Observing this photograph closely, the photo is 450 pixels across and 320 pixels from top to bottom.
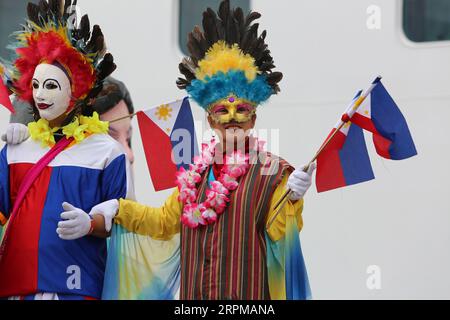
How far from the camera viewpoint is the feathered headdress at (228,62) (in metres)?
4.96

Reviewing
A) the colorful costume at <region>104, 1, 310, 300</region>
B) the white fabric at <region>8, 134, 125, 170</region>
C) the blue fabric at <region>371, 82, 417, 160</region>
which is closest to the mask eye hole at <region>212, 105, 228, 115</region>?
the colorful costume at <region>104, 1, 310, 300</region>

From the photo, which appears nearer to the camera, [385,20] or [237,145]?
[237,145]

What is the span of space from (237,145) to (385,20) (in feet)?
3.41

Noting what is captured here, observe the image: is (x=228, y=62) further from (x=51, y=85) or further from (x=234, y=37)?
(x=51, y=85)

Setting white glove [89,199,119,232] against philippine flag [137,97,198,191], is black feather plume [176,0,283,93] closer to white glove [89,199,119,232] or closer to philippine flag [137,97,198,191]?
philippine flag [137,97,198,191]

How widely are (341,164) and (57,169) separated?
114cm

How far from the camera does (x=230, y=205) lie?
15.9ft

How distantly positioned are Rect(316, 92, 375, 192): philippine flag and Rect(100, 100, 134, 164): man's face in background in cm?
138

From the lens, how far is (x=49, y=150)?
16.8ft

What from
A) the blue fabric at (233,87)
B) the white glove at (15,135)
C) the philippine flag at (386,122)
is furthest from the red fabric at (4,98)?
the philippine flag at (386,122)

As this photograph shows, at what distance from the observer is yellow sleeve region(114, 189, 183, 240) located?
502 centimetres
